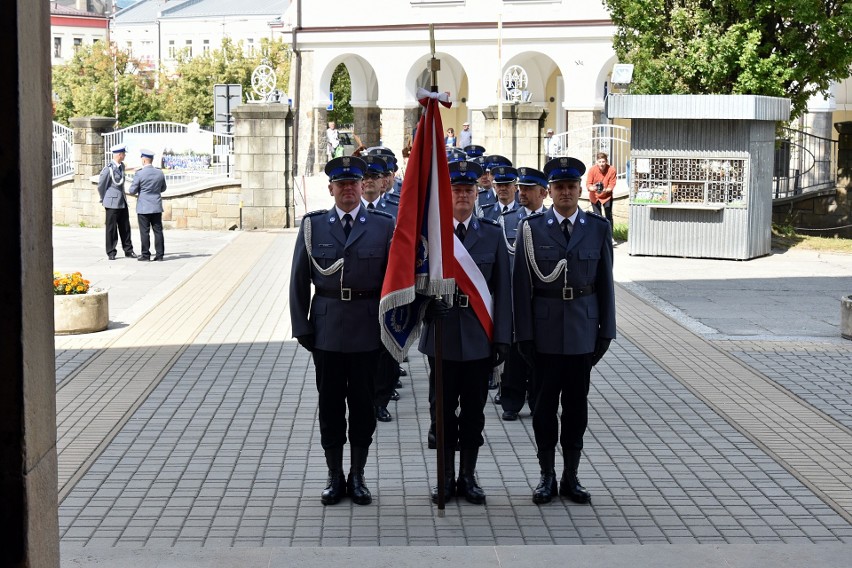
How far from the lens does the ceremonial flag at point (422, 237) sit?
A: 6762 mm

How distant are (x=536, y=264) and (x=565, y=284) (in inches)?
7.6

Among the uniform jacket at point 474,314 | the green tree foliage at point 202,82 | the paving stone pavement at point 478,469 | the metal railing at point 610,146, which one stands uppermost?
the green tree foliage at point 202,82

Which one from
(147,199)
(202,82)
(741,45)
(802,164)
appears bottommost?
(147,199)

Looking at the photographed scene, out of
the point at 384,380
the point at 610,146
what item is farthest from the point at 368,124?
the point at 384,380

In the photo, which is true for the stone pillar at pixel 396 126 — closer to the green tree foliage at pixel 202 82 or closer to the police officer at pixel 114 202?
the green tree foliage at pixel 202 82

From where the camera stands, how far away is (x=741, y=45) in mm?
22547

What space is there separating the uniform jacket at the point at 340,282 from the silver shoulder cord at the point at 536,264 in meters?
0.77

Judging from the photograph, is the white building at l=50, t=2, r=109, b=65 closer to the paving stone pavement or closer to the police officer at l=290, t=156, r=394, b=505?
the paving stone pavement

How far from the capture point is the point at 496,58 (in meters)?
46.9

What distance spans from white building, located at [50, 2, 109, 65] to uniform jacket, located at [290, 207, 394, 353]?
107m

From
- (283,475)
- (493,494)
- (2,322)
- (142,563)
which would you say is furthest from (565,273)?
(2,322)

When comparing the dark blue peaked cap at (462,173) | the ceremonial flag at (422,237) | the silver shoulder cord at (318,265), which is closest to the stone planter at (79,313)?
the silver shoulder cord at (318,265)

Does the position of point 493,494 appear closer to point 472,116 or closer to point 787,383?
point 787,383

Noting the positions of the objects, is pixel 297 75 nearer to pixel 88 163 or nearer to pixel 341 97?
pixel 341 97
